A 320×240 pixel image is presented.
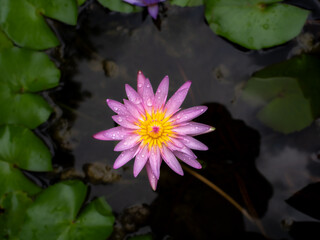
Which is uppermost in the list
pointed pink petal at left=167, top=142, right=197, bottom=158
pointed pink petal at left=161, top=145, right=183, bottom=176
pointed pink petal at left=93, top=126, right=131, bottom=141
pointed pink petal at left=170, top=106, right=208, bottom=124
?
pointed pink petal at left=170, top=106, right=208, bottom=124

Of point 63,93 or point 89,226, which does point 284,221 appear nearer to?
point 89,226

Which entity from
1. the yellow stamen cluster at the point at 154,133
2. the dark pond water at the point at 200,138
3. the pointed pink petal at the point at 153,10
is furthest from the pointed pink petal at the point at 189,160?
the pointed pink petal at the point at 153,10

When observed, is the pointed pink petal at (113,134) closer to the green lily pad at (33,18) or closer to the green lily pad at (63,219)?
the green lily pad at (63,219)

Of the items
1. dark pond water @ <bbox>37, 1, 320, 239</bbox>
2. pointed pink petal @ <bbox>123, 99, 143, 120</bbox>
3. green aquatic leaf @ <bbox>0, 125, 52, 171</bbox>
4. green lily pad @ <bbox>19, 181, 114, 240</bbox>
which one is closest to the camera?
pointed pink petal @ <bbox>123, 99, 143, 120</bbox>

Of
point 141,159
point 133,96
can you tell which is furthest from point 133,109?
point 141,159

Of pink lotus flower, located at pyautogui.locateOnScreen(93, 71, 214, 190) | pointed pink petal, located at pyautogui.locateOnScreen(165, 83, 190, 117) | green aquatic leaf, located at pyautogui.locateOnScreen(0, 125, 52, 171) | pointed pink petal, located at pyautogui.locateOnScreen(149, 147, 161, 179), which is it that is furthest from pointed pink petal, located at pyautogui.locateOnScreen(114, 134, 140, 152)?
green aquatic leaf, located at pyautogui.locateOnScreen(0, 125, 52, 171)

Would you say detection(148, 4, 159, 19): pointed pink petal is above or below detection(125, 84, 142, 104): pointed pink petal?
above

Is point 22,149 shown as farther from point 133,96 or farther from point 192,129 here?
point 192,129

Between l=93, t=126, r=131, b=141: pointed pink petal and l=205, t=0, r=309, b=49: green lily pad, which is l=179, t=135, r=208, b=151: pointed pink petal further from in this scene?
l=205, t=0, r=309, b=49: green lily pad
